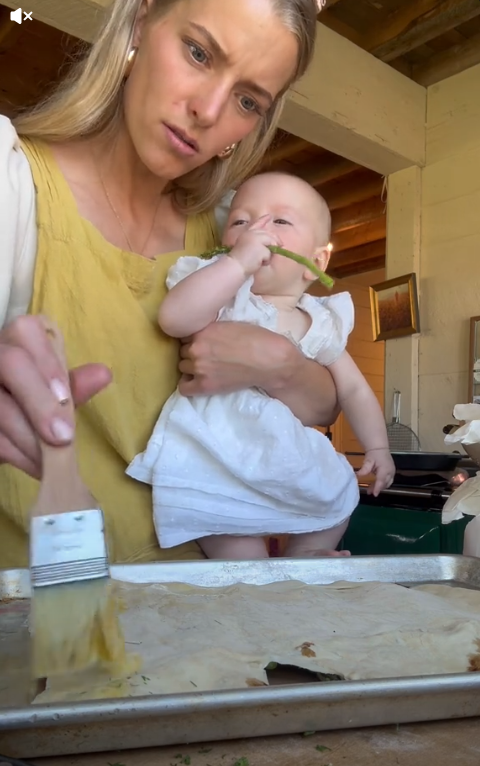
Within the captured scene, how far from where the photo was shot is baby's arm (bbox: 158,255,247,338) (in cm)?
95

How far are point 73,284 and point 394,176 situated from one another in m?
2.58

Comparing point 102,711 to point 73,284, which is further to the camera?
point 73,284

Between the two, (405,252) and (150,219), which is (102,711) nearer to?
(150,219)

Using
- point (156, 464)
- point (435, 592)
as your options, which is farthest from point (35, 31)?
point (435, 592)

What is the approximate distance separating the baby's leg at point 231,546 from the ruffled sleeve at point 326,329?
37 centimetres

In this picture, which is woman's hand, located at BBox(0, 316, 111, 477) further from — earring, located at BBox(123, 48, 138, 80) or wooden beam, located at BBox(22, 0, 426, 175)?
wooden beam, located at BBox(22, 0, 426, 175)

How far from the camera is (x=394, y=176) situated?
311 centimetres

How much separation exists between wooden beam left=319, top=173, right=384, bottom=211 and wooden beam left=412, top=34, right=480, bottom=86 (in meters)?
0.72

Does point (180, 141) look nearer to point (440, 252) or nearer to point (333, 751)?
point (333, 751)

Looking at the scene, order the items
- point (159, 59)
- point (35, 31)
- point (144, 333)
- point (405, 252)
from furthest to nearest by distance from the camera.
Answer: point (405, 252) → point (35, 31) → point (144, 333) → point (159, 59)

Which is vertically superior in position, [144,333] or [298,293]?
[298,293]

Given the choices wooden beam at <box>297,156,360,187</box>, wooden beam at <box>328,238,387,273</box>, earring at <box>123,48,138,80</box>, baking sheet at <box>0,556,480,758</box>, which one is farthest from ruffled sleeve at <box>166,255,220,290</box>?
wooden beam at <box>328,238,387,273</box>

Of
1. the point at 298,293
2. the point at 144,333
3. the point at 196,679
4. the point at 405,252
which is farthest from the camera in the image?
the point at 405,252

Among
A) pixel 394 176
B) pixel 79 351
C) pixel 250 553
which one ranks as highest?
pixel 394 176
